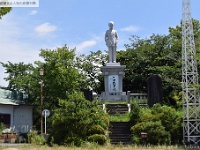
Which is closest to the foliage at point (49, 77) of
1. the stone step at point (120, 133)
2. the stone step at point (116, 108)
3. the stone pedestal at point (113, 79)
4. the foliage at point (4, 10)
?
the stone pedestal at point (113, 79)

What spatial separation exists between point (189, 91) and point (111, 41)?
1403 cm

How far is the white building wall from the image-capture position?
30559 mm

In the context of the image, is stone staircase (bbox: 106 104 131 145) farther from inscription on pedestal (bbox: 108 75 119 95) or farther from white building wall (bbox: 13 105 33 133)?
white building wall (bbox: 13 105 33 133)

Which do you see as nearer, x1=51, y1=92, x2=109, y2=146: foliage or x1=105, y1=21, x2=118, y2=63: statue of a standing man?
x1=51, y1=92, x2=109, y2=146: foliage

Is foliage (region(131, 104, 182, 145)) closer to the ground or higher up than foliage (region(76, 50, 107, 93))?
closer to the ground

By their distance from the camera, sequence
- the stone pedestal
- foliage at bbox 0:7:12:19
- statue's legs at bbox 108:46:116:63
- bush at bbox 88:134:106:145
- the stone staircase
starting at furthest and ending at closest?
statue's legs at bbox 108:46:116:63 < the stone pedestal < the stone staircase < bush at bbox 88:134:106:145 < foliage at bbox 0:7:12:19

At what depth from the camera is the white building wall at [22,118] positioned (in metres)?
30.6

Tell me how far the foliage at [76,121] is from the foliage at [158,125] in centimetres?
193

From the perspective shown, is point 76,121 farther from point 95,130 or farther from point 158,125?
point 158,125

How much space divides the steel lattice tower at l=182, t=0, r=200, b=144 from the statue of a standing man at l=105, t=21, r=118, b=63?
12.8 meters

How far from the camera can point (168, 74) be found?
32.5 m

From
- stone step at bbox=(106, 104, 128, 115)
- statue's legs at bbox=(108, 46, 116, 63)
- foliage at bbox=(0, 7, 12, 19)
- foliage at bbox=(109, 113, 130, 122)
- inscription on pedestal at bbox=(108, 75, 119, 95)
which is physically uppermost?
statue's legs at bbox=(108, 46, 116, 63)

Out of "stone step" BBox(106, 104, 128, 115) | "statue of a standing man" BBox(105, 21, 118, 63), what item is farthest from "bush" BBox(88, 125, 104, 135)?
"statue of a standing man" BBox(105, 21, 118, 63)

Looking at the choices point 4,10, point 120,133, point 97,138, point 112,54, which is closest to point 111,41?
point 112,54
